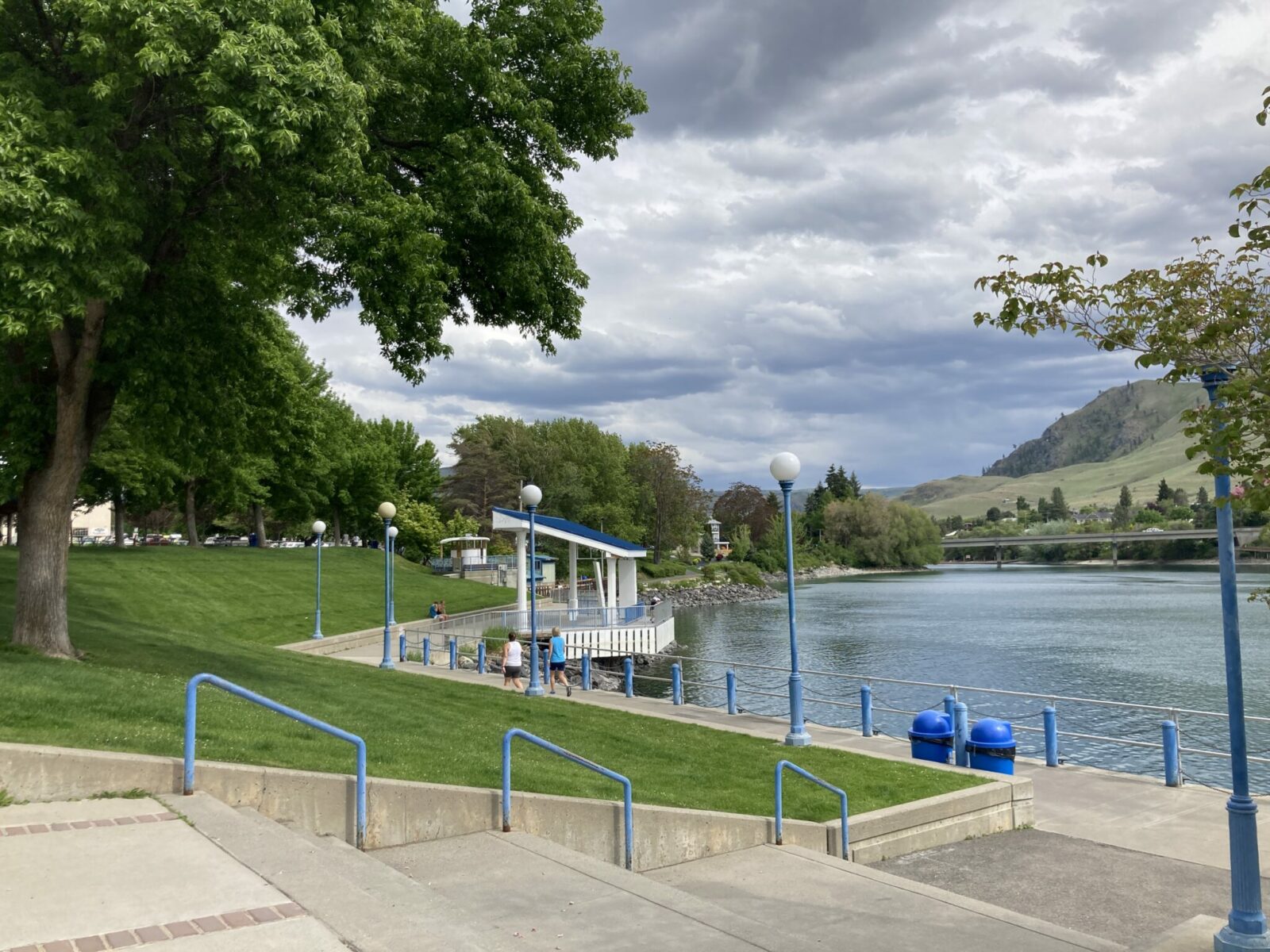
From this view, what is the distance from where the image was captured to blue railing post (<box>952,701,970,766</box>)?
15.3 metres

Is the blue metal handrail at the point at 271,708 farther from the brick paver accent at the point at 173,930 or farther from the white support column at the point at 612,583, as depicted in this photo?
the white support column at the point at 612,583

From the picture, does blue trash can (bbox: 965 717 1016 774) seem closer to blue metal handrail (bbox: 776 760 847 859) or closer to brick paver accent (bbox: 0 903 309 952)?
blue metal handrail (bbox: 776 760 847 859)

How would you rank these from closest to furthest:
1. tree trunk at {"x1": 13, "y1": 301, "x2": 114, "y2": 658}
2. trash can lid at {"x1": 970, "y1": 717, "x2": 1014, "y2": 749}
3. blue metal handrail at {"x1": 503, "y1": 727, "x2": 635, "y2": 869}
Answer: blue metal handrail at {"x1": 503, "y1": 727, "x2": 635, "y2": 869}
tree trunk at {"x1": 13, "y1": 301, "x2": 114, "y2": 658}
trash can lid at {"x1": 970, "y1": 717, "x2": 1014, "y2": 749}

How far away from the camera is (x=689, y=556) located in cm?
13238

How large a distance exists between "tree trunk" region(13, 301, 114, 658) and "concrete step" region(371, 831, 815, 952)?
9.49m

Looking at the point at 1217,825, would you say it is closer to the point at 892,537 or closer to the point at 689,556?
the point at 689,556

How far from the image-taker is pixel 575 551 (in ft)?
131

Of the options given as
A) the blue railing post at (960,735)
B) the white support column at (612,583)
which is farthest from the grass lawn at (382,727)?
the white support column at (612,583)

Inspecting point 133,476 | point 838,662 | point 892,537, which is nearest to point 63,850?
point 838,662

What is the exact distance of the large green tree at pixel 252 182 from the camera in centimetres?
1112

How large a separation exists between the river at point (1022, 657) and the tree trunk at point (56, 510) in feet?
40.5

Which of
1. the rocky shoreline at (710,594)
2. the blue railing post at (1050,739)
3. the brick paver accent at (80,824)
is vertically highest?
the brick paver accent at (80,824)

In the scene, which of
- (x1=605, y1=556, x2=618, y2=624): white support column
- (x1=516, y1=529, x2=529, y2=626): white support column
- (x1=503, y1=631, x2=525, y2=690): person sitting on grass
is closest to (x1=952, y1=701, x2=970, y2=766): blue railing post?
(x1=503, y1=631, x2=525, y2=690): person sitting on grass

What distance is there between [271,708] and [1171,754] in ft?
42.7
